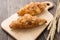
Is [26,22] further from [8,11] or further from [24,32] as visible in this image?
[8,11]

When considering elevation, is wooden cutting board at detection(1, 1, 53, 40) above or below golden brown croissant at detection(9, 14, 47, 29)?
below

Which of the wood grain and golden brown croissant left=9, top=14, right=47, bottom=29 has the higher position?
golden brown croissant left=9, top=14, right=47, bottom=29

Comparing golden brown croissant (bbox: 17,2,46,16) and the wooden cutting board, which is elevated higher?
golden brown croissant (bbox: 17,2,46,16)

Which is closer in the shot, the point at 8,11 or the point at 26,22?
the point at 26,22

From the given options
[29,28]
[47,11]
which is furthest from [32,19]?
[47,11]

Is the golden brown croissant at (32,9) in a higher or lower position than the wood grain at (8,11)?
higher

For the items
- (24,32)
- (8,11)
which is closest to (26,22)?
(24,32)

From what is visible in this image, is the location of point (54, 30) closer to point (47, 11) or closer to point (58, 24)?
point (58, 24)

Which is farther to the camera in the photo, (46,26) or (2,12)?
(2,12)

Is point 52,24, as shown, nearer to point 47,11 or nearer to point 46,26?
point 46,26

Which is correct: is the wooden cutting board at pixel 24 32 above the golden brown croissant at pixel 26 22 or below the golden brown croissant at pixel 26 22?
below

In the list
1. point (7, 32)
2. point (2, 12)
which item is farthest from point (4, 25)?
point (2, 12)
